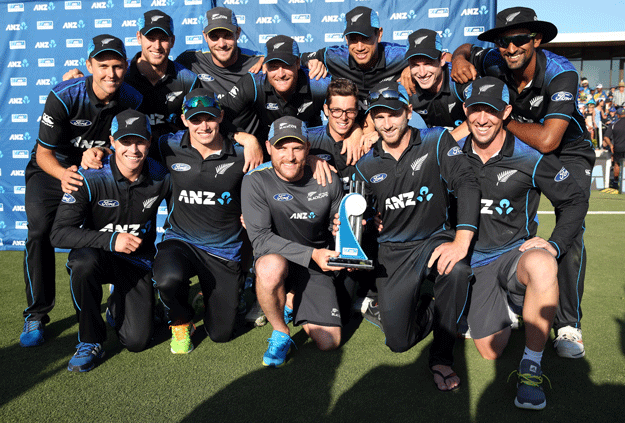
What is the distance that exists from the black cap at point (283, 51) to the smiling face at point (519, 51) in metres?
1.87

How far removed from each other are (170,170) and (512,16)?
3143mm

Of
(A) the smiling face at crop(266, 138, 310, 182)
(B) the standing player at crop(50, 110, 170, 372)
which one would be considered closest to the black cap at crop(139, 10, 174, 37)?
(B) the standing player at crop(50, 110, 170, 372)

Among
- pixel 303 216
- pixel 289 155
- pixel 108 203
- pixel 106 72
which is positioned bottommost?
A: pixel 303 216

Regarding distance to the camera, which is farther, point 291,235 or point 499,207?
point 291,235

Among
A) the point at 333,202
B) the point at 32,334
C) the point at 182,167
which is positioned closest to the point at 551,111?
the point at 333,202

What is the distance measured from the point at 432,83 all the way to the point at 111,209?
3068 mm

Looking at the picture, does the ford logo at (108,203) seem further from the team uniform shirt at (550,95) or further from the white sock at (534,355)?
the team uniform shirt at (550,95)

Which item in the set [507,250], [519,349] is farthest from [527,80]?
[519,349]

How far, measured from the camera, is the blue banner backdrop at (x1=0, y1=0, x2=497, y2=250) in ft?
23.2

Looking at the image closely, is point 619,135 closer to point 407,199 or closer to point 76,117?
point 407,199

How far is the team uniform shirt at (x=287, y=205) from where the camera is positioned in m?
3.78

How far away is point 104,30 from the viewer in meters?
7.46

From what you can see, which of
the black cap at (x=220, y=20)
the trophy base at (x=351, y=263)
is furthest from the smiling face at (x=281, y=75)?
the trophy base at (x=351, y=263)

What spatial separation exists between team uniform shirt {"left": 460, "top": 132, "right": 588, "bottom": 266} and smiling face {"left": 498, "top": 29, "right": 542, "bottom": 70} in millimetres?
613
